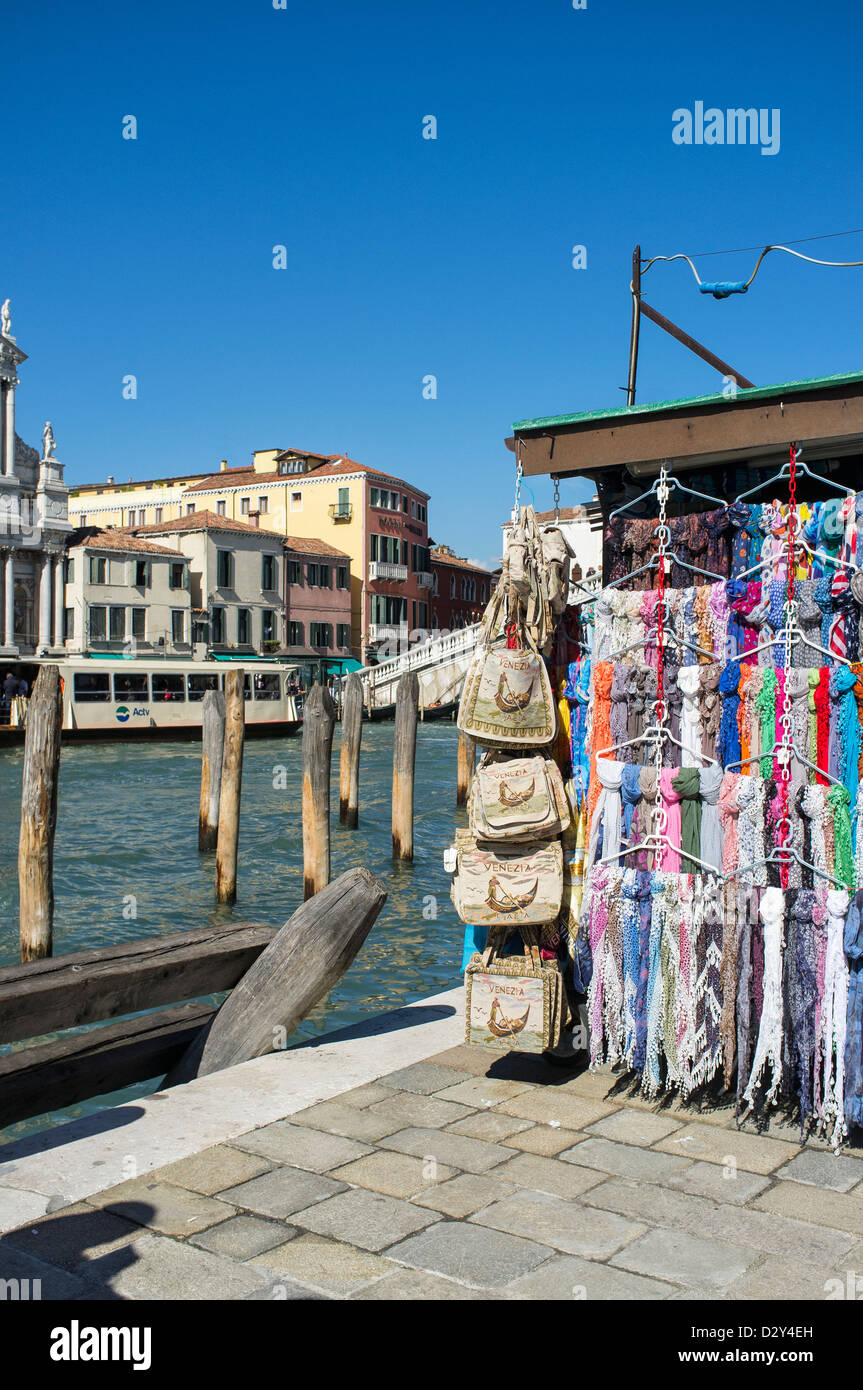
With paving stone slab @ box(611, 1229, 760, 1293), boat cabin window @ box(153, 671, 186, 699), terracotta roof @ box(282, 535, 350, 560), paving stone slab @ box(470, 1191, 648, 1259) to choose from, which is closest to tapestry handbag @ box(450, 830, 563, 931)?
paving stone slab @ box(470, 1191, 648, 1259)

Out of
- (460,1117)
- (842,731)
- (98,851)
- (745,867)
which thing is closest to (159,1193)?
(460,1117)

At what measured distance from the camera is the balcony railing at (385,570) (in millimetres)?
49600

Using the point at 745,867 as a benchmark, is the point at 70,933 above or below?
below

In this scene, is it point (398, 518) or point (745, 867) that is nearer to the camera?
point (745, 867)

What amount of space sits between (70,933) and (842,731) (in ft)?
29.6

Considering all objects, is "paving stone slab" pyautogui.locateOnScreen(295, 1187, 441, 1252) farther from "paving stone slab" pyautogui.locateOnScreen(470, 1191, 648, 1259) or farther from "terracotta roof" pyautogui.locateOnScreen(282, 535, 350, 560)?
"terracotta roof" pyautogui.locateOnScreen(282, 535, 350, 560)

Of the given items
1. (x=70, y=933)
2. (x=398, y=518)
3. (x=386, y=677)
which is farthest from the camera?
(x=398, y=518)

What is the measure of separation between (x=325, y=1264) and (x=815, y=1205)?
1410mm

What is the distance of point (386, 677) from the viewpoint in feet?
139

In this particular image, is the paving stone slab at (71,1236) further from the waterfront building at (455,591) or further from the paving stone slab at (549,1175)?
the waterfront building at (455,591)

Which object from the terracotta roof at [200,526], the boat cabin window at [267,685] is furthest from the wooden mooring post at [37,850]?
the terracotta roof at [200,526]

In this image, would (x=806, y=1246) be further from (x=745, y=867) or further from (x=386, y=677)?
(x=386, y=677)

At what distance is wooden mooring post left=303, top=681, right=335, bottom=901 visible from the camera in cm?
1157
